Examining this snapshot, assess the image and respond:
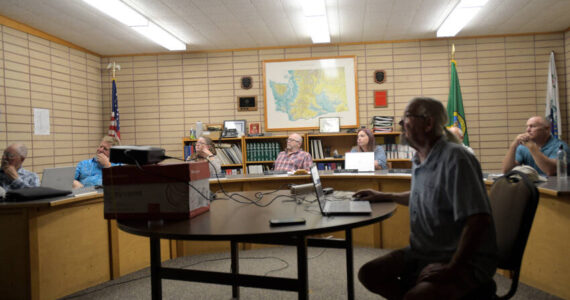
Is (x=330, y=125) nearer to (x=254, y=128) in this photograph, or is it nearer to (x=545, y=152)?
(x=254, y=128)

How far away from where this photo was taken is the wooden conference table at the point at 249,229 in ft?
4.19

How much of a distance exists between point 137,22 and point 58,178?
7.89ft

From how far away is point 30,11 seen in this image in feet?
13.1

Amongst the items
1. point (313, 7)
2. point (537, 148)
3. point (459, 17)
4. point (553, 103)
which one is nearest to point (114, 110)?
point (313, 7)

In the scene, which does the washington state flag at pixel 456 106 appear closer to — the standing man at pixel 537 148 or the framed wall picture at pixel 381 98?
the framed wall picture at pixel 381 98

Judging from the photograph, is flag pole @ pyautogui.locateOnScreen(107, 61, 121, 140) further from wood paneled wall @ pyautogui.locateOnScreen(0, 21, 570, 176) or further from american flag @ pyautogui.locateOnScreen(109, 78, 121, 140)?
wood paneled wall @ pyautogui.locateOnScreen(0, 21, 570, 176)

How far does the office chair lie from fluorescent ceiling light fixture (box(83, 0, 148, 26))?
405 cm

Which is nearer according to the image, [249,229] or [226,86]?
[249,229]

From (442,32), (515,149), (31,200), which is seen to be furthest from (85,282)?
(442,32)

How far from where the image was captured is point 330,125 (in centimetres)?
554

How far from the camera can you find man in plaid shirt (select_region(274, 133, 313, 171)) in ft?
14.6

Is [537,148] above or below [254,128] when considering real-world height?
below

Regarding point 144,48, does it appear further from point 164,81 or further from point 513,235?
point 513,235

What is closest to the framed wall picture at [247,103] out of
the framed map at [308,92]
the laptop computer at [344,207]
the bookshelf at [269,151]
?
the framed map at [308,92]
